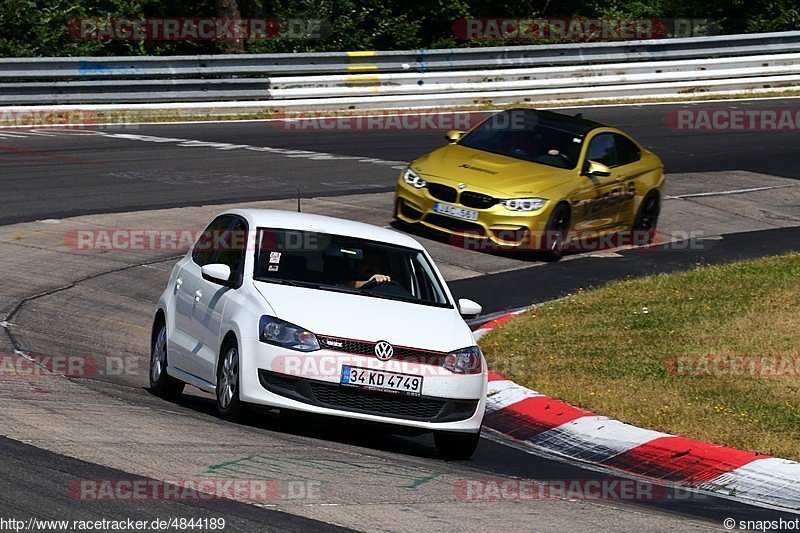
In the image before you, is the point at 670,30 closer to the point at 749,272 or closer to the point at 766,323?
the point at 749,272

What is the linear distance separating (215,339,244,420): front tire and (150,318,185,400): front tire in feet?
3.52

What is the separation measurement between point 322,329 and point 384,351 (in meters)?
0.42

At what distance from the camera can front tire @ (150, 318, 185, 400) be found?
10.0 m

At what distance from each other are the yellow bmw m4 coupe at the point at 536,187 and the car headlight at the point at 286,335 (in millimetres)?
8044

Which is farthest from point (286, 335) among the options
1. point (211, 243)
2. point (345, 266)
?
point (211, 243)

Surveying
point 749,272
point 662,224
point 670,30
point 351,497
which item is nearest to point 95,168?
point 662,224

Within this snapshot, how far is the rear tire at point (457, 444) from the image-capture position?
8.91 metres

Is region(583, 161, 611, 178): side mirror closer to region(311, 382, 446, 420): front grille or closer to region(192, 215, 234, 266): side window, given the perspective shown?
region(192, 215, 234, 266): side window

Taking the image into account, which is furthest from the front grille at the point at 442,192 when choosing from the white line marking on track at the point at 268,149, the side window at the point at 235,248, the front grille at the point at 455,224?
the side window at the point at 235,248

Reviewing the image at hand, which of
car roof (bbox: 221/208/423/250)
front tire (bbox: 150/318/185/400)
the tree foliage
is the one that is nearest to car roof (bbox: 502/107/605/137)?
car roof (bbox: 221/208/423/250)

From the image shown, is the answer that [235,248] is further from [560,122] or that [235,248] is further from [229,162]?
[229,162]

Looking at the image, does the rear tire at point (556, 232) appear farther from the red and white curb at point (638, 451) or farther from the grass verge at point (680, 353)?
the red and white curb at point (638, 451)

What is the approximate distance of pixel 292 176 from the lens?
20.3 metres

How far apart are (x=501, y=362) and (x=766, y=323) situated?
2.71 meters
